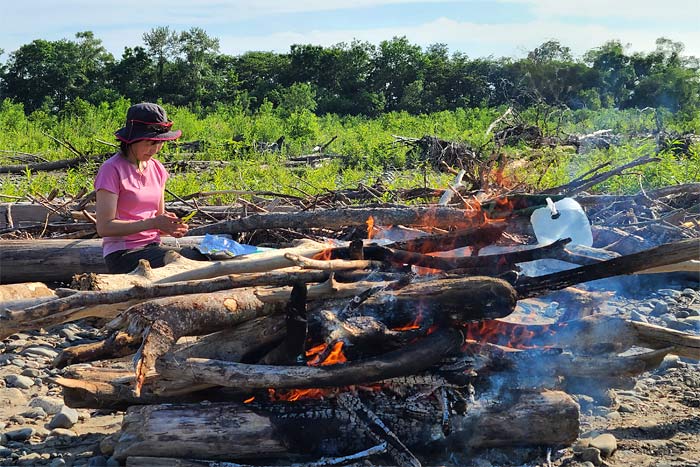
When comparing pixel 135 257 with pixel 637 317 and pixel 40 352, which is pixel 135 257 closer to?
pixel 40 352

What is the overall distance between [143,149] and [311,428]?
80.7 inches

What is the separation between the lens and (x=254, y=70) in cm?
3547

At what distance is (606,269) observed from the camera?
3.42m

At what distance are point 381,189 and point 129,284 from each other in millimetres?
4695

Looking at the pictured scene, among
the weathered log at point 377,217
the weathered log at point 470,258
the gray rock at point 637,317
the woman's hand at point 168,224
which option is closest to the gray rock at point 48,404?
the woman's hand at point 168,224

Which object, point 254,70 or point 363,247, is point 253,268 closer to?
point 363,247

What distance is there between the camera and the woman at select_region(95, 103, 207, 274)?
13.6ft

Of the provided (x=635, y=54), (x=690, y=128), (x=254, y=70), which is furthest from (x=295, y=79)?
(x=690, y=128)

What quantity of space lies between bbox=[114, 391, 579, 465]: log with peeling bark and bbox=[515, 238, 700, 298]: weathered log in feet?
1.62

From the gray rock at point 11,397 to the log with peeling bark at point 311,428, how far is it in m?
1.28

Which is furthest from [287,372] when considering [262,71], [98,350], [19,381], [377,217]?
[262,71]

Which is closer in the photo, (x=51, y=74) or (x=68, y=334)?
(x=68, y=334)

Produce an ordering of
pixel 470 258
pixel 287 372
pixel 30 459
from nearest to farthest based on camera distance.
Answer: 1. pixel 287 372
2. pixel 30 459
3. pixel 470 258

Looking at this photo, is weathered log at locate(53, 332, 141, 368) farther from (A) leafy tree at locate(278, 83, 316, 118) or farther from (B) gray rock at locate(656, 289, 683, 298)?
(A) leafy tree at locate(278, 83, 316, 118)
